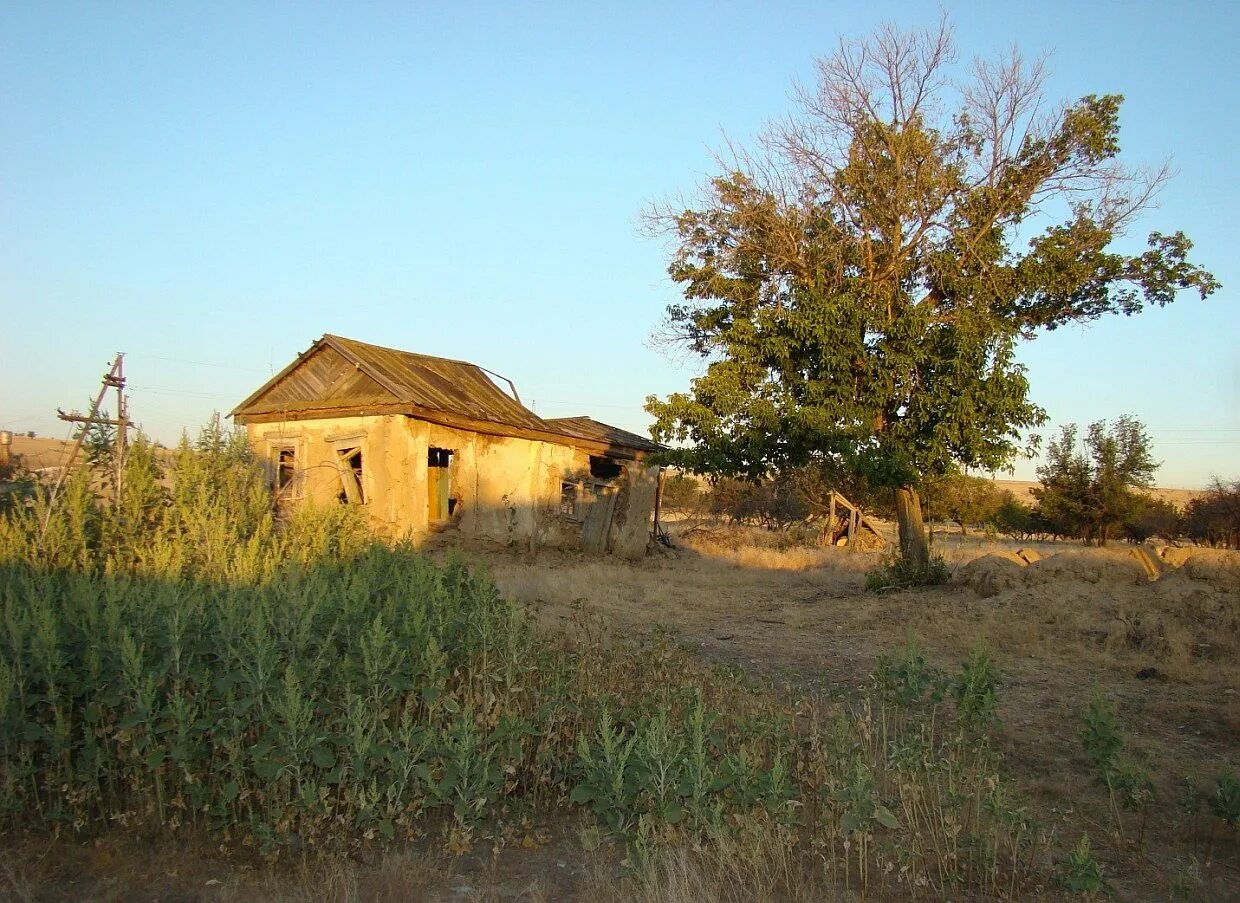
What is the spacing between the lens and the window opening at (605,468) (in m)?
21.6

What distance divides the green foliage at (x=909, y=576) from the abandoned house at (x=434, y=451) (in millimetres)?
6820

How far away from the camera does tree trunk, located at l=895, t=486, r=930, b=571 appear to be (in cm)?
1487

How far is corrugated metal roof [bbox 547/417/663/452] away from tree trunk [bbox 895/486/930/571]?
6203mm

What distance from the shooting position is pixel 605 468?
22.3 m

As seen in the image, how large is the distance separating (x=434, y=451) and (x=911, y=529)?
930cm

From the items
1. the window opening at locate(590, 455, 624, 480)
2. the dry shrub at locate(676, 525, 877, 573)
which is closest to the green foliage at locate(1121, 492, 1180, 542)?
the dry shrub at locate(676, 525, 877, 573)

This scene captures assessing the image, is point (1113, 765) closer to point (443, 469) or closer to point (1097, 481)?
point (443, 469)

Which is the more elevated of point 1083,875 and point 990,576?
point 990,576

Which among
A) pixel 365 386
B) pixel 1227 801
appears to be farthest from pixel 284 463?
pixel 1227 801

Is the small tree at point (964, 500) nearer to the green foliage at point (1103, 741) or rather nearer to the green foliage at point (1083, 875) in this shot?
the green foliage at point (1103, 741)

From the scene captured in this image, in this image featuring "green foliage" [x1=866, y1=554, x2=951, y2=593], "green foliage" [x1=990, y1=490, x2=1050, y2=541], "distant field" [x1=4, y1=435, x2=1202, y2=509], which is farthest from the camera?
"green foliage" [x1=990, y1=490, x2=1050, y2=541]

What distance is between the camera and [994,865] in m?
3.89

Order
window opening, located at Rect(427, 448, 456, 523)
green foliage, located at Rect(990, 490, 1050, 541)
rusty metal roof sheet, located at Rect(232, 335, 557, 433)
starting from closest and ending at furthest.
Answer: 1. rusty metal roof sheet, located at Rect(232, 335, 557, 433)
2. window opening, located at Rect(427, 448, 456, 523)
3. green foliage, located at Rect(990, 490, 1050, 541)

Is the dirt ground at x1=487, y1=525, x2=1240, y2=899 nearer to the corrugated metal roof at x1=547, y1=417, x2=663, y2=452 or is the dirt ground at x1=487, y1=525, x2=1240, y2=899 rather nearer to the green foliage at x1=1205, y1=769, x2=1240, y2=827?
the green foliage at x1=1205, y1=769, x2=1240, y2=827
